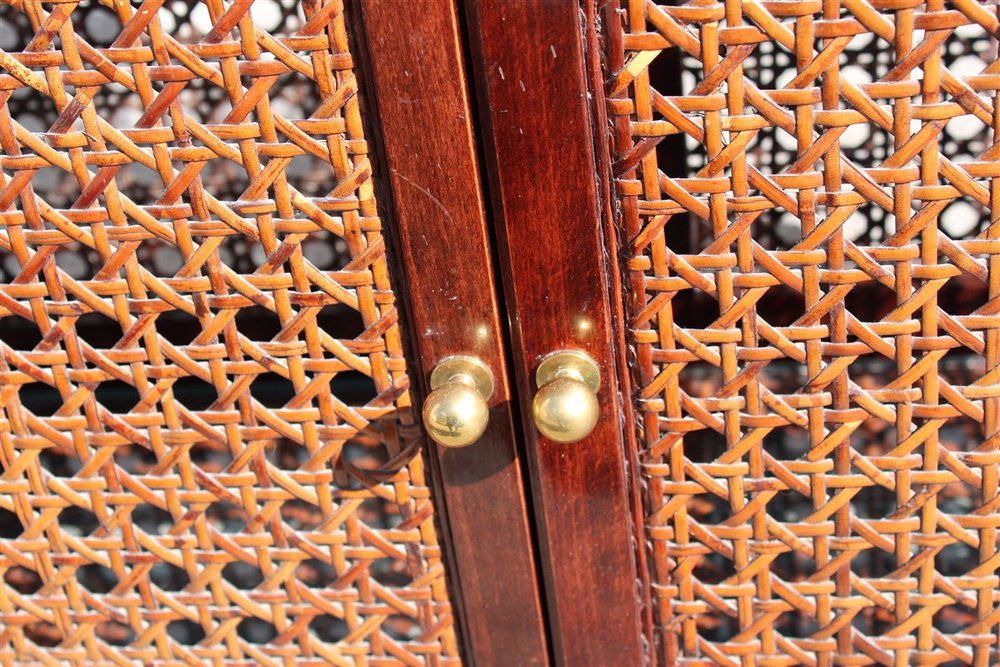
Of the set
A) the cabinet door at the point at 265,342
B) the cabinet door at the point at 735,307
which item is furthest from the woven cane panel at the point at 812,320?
the cabinet door at the point at 265,342

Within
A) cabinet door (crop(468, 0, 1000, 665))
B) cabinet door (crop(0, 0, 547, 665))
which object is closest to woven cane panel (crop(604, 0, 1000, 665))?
cabinet door (crop(468, 0, 1000, 665))

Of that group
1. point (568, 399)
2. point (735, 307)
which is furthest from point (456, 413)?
point (735, 307)

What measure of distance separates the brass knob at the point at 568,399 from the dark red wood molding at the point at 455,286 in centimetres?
5

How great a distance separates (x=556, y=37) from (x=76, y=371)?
16.7 inches

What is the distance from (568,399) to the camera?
59 centimetres

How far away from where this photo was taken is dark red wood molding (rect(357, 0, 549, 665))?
57 centimetres

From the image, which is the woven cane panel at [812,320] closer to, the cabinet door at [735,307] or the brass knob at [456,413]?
the cabinet door at [735,307]

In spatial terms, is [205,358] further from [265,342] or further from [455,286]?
[455,286]

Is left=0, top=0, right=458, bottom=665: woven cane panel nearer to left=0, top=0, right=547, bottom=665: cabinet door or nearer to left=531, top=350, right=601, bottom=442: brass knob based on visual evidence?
left=0, top=0, right=547, bottom=665: cabinet door

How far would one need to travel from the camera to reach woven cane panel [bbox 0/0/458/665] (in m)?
0.60

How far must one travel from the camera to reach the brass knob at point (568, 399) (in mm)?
587

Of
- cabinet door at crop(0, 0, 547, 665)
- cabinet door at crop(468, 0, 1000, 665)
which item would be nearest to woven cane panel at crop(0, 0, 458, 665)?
cabinet door at crop(0, 0, 547, 665)

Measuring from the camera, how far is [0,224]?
0.65 m

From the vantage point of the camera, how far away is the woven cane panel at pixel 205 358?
0.60 metres
